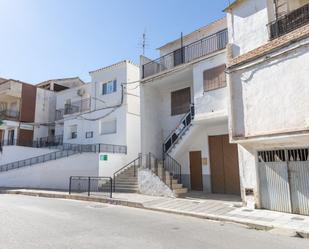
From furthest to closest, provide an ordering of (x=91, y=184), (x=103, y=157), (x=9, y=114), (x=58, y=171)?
(x=9, y=114) → (x=58, y=171) → (x=103, y=157) → (x=91, y=184)

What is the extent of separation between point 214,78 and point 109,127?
11119 millimetres

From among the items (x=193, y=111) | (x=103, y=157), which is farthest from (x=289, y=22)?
(x=103, y=157)

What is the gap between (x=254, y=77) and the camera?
9.84m

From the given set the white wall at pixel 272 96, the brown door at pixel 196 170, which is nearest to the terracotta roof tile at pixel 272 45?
the white wall at pixel 272 96

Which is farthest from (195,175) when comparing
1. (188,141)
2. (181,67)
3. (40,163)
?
(40,163)

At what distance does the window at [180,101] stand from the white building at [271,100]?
212 inches

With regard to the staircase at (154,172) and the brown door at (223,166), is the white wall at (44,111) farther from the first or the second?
the brown door at (223,166)

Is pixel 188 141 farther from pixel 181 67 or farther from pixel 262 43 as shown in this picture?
pixel 262 43

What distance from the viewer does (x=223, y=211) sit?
939 centimetres

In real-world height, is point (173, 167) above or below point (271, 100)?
below

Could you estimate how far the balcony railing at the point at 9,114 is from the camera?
27886 millimetres

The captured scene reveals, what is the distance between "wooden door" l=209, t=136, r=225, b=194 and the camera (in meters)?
13.9

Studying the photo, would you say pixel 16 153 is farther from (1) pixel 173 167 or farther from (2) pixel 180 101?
(2) pixel 180 101

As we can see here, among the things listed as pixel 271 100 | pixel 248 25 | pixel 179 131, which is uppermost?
pixel 248 25
